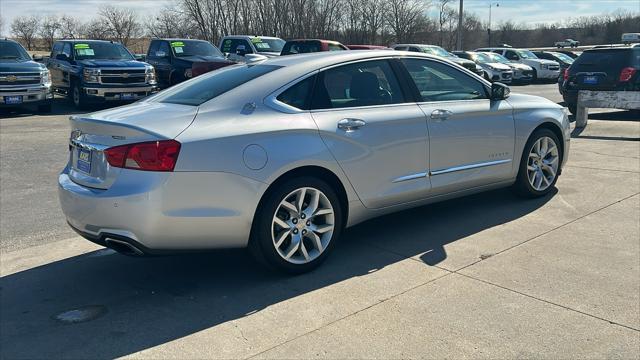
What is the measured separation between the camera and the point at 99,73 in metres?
15.6

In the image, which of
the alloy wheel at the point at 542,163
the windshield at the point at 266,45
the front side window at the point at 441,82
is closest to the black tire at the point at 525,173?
the alloy wheel at the point at 542,163

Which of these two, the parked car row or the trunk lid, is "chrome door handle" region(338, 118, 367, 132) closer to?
the trunk lid

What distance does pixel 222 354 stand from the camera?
326 centimetres

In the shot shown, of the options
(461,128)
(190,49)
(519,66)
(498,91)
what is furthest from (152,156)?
(519,66)

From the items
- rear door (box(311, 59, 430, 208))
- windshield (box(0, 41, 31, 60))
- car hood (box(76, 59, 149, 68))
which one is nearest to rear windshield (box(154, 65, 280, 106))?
rear door (box(311, 59, 430, 208))

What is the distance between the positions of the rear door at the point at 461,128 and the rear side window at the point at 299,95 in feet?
3.63

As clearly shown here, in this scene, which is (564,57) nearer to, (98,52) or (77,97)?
(98,52)

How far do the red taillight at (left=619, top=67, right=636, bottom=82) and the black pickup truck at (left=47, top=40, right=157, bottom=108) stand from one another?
464 inches

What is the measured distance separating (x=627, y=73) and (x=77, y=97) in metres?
13.8

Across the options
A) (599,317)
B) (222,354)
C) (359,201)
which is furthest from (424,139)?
(222,354)

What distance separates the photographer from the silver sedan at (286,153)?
379cm

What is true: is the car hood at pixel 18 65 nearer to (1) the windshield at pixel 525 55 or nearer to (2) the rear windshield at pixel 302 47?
(2) the rear windshield at pixel 302 47

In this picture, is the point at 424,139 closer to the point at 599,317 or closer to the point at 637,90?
the point at 599,317

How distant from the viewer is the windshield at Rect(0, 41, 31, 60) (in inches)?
608
